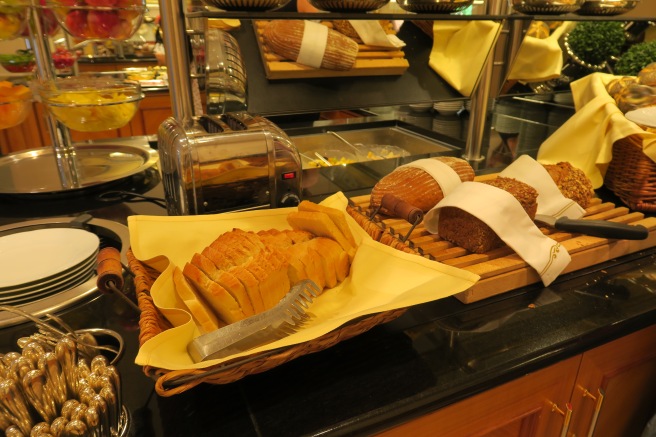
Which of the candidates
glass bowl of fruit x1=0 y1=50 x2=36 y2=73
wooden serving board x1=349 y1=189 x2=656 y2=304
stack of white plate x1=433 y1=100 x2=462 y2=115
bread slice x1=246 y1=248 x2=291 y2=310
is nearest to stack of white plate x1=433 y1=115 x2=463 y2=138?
stack of white plate x1=433 y1=100 x2=462 y2=115

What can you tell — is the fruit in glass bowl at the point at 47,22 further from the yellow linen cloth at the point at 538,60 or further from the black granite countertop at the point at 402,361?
the yellow linen cloth at the point at 538,60

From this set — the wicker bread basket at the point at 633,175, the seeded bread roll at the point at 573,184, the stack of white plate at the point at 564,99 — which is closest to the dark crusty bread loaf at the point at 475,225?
the seeded bread roll at the point at 573,184

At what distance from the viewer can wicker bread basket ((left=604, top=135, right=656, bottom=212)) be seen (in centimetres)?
101

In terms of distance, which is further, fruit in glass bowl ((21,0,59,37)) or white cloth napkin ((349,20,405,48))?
white cloth napkin ((349,20,405,48))

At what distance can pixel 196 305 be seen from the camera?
0.54m

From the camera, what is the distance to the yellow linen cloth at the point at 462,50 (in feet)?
3.92

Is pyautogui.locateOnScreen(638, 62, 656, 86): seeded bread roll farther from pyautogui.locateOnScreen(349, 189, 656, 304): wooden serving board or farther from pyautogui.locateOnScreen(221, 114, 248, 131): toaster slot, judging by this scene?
pyautogui.locateOnScreen(221, 114, 248, 131): toaster slot

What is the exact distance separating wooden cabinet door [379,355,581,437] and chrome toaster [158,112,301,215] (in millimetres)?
454

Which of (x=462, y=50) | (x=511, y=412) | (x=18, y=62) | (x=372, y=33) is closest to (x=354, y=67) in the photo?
(x=372, y=33)

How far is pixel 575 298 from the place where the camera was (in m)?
0.72

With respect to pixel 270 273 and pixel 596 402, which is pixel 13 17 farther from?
pixel 596 402

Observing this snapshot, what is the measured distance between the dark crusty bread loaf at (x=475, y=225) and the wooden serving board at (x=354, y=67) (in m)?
0.53

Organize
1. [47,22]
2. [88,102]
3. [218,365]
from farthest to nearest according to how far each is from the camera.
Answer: [47,22] < [88,102] < [218,365]

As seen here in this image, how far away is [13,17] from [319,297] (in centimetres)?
93
